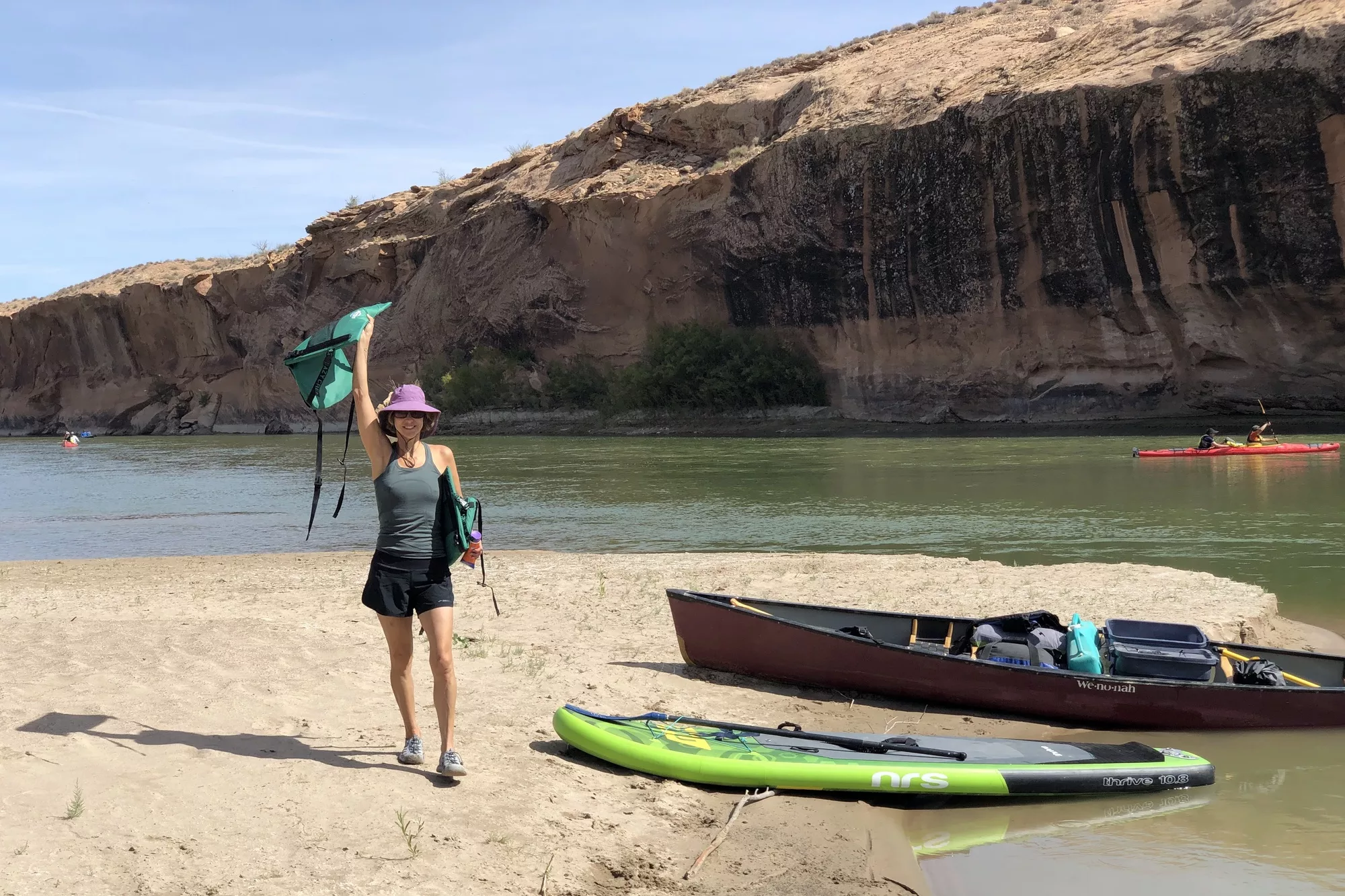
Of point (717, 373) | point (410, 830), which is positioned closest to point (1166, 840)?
point (410, 830)

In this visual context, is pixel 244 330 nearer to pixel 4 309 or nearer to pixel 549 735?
pixel 4 309

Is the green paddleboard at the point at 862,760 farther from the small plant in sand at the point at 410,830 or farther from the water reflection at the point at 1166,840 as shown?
the small plant in sand at the point at 410,830

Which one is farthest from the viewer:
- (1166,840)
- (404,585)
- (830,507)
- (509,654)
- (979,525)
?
(830,507)

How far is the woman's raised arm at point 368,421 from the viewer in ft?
16.6

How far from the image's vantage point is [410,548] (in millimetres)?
4969

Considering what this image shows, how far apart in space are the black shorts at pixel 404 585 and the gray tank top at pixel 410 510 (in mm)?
35

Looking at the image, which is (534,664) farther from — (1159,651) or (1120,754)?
(1159,651)

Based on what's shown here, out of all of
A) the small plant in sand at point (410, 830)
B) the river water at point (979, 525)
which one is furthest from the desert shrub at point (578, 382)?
the small plant in sand at point (410, 830)

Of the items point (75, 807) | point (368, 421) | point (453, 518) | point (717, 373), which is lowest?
point (75, 807)

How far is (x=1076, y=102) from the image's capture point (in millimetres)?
37094

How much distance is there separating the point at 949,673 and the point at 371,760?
12.2ft

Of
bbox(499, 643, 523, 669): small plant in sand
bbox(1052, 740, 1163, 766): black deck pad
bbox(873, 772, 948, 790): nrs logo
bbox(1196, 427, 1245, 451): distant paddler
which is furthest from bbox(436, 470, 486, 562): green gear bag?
bbox(1196, 427, 1245, 451): distant paddler

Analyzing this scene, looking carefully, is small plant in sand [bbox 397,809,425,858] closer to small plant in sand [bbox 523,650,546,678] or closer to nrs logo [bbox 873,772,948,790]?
nrs logo [bbox 873,772,948,790]

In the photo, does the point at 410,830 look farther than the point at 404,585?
No
